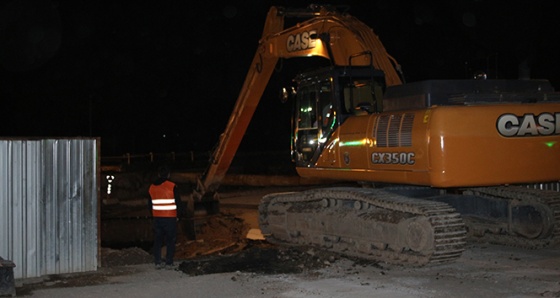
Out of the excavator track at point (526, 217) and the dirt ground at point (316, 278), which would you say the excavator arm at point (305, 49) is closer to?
the excavator track at point (526, 217)

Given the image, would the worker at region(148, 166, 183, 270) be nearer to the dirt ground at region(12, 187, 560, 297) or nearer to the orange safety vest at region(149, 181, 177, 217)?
the orange safety vest at region(149, 181, 177, 217)

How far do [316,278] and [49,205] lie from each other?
400 centimetres

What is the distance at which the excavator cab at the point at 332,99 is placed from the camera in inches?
472

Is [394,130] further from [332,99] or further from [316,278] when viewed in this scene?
[316,278]

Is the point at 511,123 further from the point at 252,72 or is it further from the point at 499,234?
the point at 252,72

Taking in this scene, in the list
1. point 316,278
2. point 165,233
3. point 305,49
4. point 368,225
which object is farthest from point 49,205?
point 305,49

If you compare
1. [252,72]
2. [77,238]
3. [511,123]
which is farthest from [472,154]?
[252,72]

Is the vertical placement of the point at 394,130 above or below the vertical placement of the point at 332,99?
below

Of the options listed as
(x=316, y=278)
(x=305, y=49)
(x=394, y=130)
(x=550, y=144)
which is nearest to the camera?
(x=316, y=278)

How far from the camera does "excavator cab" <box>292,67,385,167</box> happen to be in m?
12.0

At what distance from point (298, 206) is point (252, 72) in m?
5.16

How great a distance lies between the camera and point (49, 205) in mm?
10312

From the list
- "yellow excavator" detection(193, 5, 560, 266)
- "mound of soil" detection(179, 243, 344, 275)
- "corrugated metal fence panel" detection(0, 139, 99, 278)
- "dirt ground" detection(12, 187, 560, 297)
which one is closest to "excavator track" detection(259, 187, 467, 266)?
"yellow excavator" detection(193, 5, 560, 266)

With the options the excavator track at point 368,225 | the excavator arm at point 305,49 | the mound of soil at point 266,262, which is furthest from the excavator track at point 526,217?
the mound of soil at point 266,262
